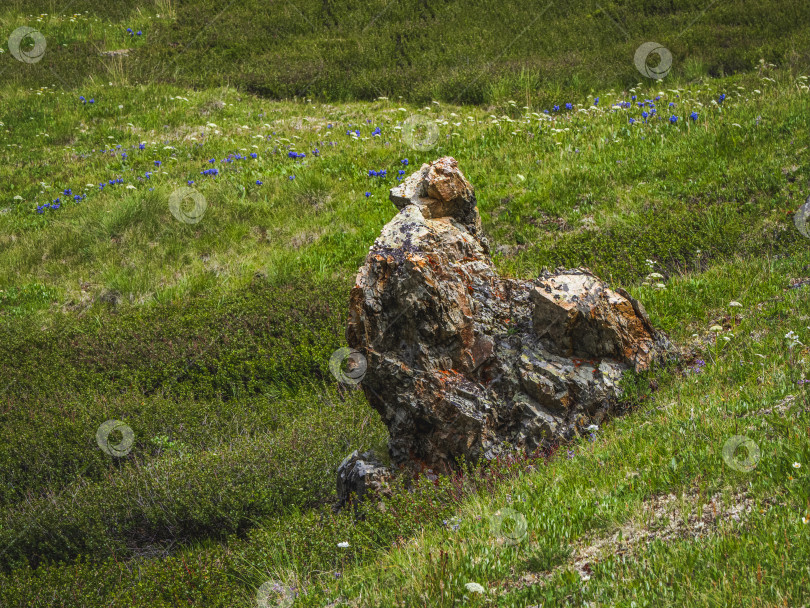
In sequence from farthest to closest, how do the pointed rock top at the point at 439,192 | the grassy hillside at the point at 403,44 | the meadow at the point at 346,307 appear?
the grassy hillside at the point at 403,44, the pointed rock top at the point at 439,192, the meadow at the point at 346,307

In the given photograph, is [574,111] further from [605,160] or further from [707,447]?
[707,447]

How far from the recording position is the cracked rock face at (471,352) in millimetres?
4688

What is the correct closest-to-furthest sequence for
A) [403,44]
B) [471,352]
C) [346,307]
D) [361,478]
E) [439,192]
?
[361,478] < [471,352] < [439,192] < [346,307] < [403,44]

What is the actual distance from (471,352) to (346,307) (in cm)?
336

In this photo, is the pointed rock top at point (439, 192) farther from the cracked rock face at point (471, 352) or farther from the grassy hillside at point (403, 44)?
the grassy hillside at point (403, 44)

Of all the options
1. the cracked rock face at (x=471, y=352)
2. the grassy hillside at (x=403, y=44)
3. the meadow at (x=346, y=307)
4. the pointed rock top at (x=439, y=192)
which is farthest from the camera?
the grassy hillside at (x=403, y=44)

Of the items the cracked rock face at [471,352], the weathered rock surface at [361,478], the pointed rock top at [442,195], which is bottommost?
the weathered rock surface at [361,478]

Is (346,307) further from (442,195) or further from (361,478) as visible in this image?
(361,478)

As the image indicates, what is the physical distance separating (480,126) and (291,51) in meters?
8.14

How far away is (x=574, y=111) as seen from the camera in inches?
517

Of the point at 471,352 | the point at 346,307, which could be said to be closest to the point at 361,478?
the point at 471,352

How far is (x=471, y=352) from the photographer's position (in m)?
4.95

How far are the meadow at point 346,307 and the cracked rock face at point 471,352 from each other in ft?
0.78

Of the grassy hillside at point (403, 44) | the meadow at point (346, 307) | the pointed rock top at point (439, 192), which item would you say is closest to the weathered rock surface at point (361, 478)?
the meadow at point (346, 307)
